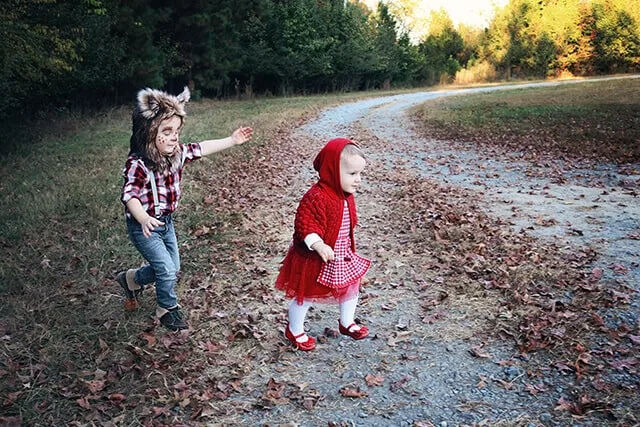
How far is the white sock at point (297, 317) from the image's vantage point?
4.10 m

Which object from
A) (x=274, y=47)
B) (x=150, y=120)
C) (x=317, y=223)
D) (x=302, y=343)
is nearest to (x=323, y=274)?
(x=317, y=223)

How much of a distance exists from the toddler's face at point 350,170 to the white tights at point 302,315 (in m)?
1.02

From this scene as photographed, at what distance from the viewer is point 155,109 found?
12.7 ft

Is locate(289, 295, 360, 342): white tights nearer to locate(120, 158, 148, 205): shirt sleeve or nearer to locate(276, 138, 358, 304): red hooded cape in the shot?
locate(276, 138, 358, 304): red hooded cape

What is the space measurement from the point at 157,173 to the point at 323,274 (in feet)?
5.02

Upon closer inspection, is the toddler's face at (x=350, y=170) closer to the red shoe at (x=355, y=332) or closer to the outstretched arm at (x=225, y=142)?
the outstretched arm at (x=225, y=142)

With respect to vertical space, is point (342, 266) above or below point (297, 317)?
above

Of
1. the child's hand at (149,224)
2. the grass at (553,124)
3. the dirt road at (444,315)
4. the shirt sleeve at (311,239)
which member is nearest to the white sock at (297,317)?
the dirt road at (444,315)

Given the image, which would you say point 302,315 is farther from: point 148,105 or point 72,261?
point 72,261

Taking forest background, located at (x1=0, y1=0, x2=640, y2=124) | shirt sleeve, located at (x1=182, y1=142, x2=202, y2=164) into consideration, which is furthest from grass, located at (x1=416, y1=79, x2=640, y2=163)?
forest background, located at (x1=0, y1=0, x2=640, y2=124)

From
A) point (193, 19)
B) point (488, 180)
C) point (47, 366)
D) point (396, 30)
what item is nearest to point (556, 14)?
point (396, 30)

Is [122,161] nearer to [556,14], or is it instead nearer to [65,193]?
[65,193]

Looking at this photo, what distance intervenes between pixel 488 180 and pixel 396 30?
44.7m

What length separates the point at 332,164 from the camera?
3.70 m
